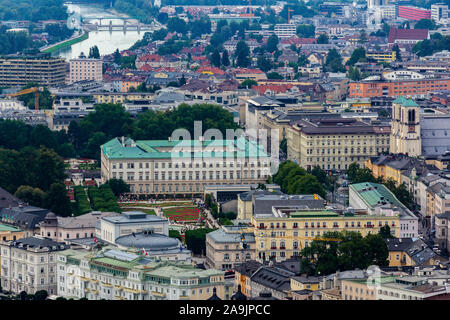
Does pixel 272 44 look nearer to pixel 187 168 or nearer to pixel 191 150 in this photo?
pixel 191 150

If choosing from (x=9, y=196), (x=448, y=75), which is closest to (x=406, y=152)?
(x=9, y=196)

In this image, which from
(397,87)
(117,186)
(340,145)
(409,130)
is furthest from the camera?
(397,87)

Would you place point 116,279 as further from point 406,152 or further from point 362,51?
point 362,51

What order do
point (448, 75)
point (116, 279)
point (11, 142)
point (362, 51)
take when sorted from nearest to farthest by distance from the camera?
point (116, 279) < point (11, 142) < point (448, 75) < point (362, 51)

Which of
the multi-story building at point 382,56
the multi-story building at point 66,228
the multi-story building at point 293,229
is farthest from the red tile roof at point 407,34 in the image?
the multi-story building at point 66,228

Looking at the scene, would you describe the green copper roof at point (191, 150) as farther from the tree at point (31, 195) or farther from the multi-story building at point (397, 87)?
the multi-story building at point (397, 87)

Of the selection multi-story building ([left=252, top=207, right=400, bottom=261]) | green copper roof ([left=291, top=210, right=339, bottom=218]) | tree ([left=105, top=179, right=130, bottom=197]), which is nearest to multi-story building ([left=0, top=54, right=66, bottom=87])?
tree ([left=105, top=179, right=130, bottom=197])

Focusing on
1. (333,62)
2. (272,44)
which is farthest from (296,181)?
(272,44)
